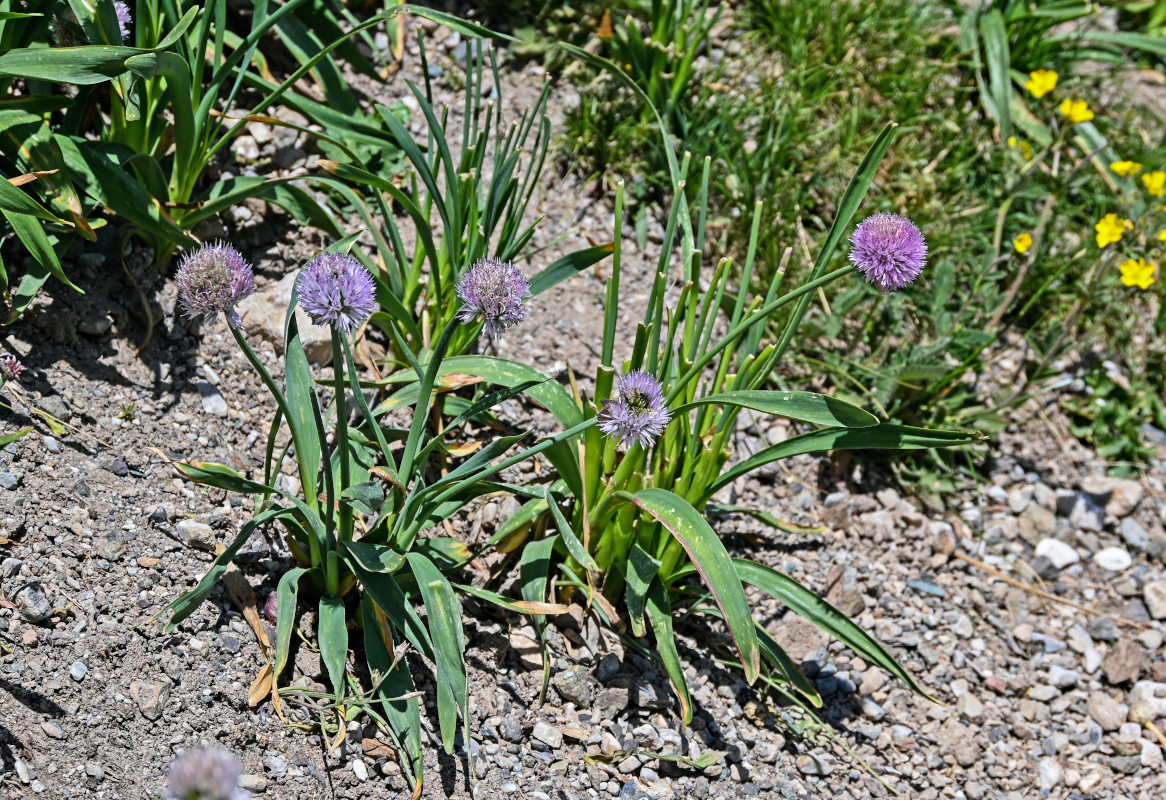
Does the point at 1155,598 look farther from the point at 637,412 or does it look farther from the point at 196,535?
the point at 196,535

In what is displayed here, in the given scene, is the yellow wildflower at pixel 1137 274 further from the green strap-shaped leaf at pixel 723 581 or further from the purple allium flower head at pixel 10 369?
the purple allium flower head at pixel 10 369

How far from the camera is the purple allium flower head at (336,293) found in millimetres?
1582

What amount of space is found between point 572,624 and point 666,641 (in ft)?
0.89

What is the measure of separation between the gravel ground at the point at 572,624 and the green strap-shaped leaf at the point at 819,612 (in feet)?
0.88

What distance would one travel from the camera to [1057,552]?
A: 319cm

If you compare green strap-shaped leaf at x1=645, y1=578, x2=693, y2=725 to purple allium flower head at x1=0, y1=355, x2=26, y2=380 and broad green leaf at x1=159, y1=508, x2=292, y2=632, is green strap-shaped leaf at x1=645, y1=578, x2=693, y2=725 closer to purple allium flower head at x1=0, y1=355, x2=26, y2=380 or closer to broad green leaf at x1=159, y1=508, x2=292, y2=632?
broad green leaf at x1=159, y1=508, x2=292, y2=632

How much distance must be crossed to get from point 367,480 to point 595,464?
529 millimetres

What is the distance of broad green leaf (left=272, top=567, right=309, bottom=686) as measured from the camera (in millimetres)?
1961

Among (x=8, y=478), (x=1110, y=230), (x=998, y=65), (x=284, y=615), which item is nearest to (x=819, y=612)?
(x=284, y=615)

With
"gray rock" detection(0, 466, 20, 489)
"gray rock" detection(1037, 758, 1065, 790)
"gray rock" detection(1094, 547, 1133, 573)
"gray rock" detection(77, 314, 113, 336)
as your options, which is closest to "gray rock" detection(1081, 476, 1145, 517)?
"gray rock" detection(1094, 547, 1133, 573)

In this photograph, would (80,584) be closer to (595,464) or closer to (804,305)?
(595,464)

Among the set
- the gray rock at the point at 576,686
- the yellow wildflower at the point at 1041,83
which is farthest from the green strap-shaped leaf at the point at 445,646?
the yellow wildflower at the point at 1041,83

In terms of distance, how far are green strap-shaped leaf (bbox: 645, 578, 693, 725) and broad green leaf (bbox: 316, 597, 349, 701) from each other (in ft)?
2.27

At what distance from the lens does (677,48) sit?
3416 millimetres
